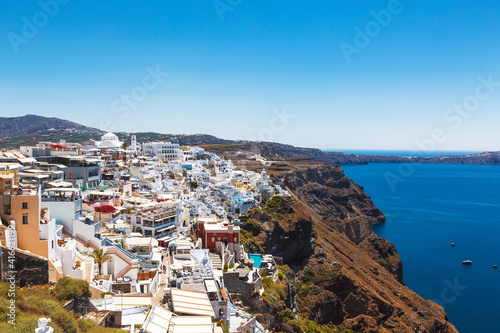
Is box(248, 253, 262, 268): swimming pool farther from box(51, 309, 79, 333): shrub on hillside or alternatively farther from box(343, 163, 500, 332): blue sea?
box(343, 163, 500, 332): blue sea

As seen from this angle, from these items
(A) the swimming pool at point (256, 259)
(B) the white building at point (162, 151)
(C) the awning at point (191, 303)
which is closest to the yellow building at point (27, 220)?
(C) the awning at point (191, 303)

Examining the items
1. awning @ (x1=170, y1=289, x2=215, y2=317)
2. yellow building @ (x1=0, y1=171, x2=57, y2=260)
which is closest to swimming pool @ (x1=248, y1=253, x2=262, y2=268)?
awning @ (x1=170, y1=289, x2=215, y2=317)

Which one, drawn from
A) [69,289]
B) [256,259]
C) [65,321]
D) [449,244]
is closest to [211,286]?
[69,289]

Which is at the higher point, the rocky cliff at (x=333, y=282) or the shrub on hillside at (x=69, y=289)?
the shrub on hillside at (x=69, y=289)

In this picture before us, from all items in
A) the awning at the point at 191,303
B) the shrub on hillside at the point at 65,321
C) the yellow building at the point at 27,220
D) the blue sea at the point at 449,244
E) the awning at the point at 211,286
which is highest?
the yellow building at the point at 27,220

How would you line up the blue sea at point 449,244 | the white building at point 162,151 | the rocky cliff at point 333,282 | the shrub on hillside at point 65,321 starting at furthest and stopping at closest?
the white building at point 162,151 → the blue sea at point 449,244 → the rocky cliff at point 333,282 → the shrub on hillside at point 65,321

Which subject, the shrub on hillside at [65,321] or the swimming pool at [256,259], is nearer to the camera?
the shrub on hillside at [65,321]

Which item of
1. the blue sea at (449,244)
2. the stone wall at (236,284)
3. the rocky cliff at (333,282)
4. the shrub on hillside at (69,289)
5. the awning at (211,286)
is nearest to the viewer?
the shrub on hillside at (69,289)

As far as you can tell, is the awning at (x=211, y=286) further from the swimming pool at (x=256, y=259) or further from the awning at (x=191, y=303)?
the swimming pool at (x=256, y=259)

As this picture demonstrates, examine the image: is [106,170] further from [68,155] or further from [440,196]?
[440,196]
